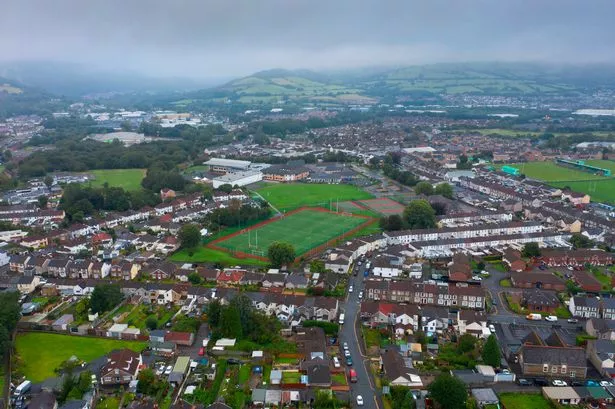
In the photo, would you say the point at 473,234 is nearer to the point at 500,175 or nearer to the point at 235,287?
the point at 235,287

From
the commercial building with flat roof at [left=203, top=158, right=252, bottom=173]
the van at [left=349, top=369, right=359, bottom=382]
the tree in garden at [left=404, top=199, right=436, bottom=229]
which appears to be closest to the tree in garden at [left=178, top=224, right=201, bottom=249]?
the tree in garden at [left=404, top=199, right=436, bottom=229]

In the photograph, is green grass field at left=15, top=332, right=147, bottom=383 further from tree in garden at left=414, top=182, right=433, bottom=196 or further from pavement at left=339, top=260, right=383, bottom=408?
tree in garden at left=414, top=182, right=433, bottom=196

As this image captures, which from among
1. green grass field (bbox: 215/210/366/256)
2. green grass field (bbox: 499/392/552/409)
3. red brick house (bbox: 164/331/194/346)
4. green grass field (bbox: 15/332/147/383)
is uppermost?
red brick house (bbox: 164/331/194/346)

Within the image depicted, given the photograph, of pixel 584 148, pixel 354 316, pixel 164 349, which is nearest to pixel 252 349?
pixel 164 349

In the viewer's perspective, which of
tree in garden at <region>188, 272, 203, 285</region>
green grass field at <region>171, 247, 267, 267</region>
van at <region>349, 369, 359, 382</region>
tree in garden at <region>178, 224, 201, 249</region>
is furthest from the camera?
tree in garden at <region>178, 224, 201, 249</region>

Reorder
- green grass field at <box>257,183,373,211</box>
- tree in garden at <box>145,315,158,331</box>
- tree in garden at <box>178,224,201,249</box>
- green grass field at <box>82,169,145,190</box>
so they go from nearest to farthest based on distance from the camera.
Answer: tree in garden at <box>145,315,158,331</box>, tree in garden at <box>178,224,201,249</box>, green grass field at <box>257,183,373,211</box>, green grass field at <box>82,169,145,190</box>

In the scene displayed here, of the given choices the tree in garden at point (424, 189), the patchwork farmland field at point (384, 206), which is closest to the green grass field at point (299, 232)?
the patchwork farmland field at point (384, 206)

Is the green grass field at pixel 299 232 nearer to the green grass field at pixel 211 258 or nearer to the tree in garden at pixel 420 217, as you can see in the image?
the green grass field at pixel 211 258

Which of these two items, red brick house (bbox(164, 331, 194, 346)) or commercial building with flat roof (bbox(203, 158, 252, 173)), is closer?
A: red brick house (bbox(164, 331, 194, 346))
